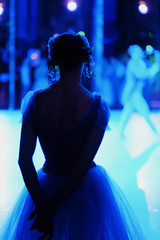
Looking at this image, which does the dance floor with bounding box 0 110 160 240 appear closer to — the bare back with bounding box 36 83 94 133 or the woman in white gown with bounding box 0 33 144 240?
the woman in white gown with bounding box 0 33 144 240

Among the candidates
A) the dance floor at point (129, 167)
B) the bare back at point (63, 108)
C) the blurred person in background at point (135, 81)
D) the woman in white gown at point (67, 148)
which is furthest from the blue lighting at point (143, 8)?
the bare back at point (63, 108)

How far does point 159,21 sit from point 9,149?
548cm

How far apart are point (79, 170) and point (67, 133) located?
129 mm

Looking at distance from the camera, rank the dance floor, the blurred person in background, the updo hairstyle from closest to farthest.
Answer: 1. the updo hairstyle
2. the dance floor
3. the blurred person in background

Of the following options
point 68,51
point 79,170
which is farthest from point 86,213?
point 68,51

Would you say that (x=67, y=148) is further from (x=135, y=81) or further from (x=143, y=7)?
(x=143, y=7)

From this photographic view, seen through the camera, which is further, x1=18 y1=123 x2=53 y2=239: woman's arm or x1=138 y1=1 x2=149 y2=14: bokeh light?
x1=138 y1=1 x2=149 y2=14: bokeh light

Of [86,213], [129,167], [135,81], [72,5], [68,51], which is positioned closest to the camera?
[68,51]

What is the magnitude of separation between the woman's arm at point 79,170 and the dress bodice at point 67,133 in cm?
3

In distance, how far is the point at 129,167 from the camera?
3.93 meters

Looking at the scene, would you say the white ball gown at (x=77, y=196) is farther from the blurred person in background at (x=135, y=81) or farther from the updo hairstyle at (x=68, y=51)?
the blurred person in background at (x=135, y=81)

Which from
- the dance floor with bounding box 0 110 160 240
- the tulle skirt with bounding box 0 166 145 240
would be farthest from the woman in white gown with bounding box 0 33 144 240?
the dance floor with bounding box 0 110 160 240

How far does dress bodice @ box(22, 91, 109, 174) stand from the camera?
1.25 meters

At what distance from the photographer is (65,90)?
1272 mm
